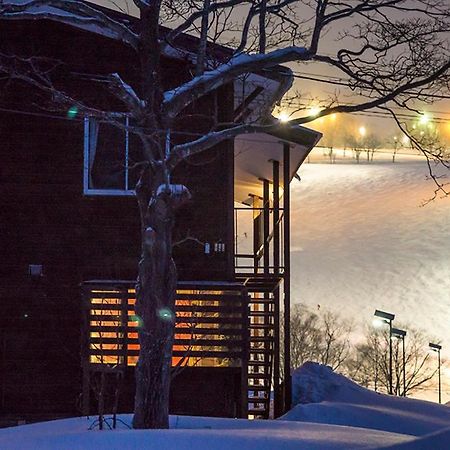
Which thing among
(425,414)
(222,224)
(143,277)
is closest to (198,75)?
(143,277)

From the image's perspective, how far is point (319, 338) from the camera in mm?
38281

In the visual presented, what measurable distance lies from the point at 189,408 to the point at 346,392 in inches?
126

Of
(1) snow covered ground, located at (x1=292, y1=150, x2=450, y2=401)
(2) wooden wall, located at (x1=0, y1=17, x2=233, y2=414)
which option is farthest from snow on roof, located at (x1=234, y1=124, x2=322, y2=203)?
(1) snow covered ground, located at (x1=292, y1=150, x2=450, y2=401)

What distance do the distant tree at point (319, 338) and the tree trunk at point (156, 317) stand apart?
2304cm

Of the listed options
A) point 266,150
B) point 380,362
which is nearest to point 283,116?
point 266,150

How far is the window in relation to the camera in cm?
1262

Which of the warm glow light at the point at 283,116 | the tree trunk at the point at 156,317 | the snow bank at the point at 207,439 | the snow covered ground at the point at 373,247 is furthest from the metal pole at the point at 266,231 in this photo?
the snow covered ground at the point at 373,247

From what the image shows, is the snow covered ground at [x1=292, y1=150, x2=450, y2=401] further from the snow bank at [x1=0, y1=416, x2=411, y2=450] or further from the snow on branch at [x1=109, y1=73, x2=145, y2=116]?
the snow on branch at [x1=109, y1=73, x2=145, y2=116]

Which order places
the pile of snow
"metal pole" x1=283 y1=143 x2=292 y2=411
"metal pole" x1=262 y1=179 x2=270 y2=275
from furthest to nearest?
the pile of snow < "metal pole" x1=262 y1=179 x2=270 y2=275 < "metal pole" x1=283 y1=143 x2=292 y2=411

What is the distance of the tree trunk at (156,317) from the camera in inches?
319

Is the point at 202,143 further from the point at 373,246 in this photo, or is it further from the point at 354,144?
the point at 354,144

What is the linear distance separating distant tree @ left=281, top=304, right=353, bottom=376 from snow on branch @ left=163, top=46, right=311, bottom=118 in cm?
2296

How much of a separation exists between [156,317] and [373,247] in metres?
53.6

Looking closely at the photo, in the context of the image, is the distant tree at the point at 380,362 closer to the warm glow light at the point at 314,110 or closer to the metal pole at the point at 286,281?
the metal pole at the point at 286,281
